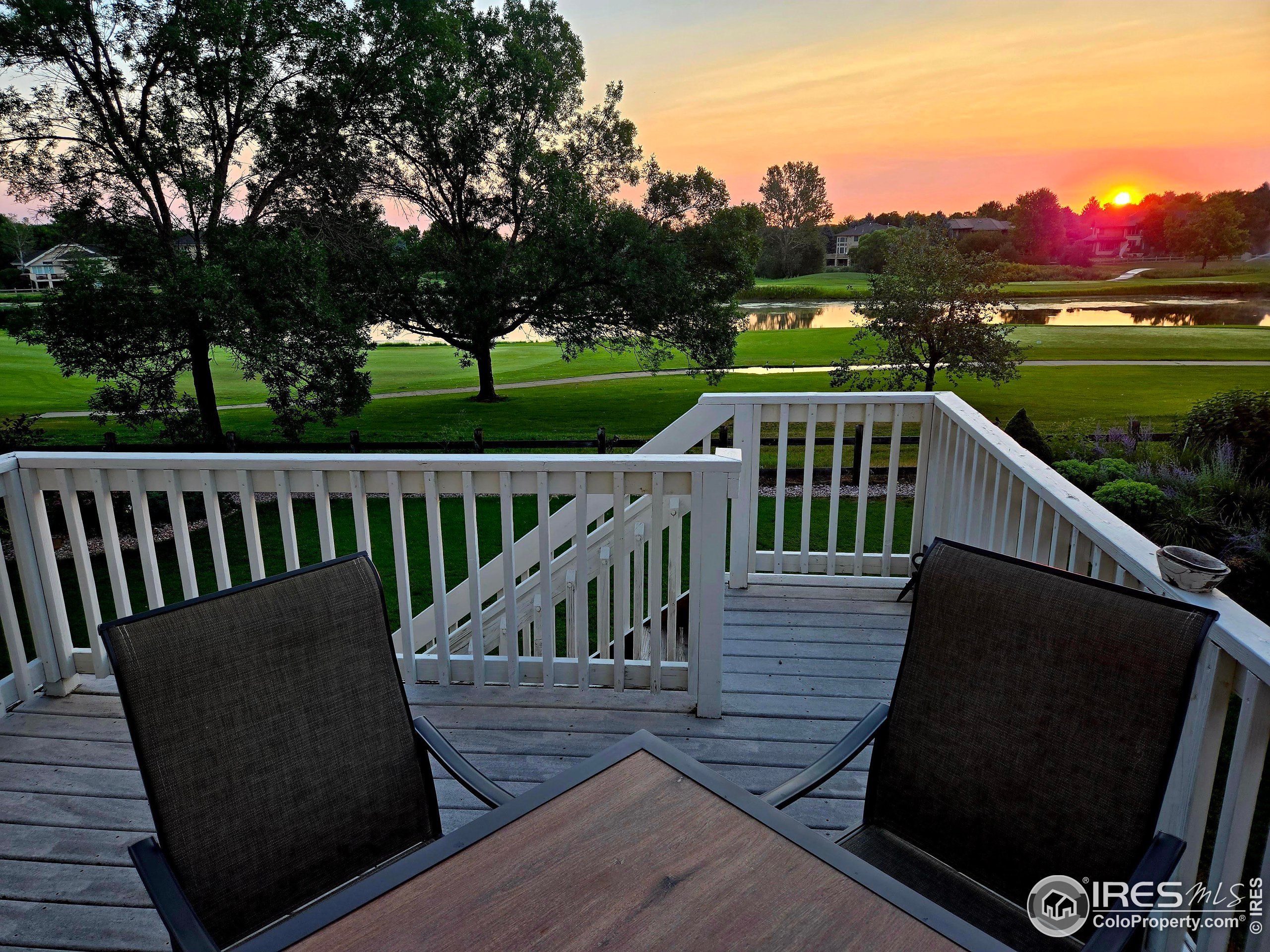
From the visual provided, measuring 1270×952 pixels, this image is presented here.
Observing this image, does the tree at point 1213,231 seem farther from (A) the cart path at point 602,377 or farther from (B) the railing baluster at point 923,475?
(B) the railing baluster at point 923,475

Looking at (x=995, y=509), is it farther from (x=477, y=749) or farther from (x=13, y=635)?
(x=13, y=635)

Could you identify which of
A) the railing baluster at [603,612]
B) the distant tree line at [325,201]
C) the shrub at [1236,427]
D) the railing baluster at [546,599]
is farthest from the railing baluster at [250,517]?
the distant tree line at [325,201]

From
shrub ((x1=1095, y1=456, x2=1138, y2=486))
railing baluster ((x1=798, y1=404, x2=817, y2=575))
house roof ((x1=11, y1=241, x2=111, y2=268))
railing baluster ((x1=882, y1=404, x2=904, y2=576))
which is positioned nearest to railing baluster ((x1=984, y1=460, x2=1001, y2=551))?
railing baluster ((x1=882, y1=404, x2=904, y2=576))

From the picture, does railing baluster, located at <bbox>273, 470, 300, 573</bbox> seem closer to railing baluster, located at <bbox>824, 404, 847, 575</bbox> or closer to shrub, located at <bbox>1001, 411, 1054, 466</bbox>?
railing baluster, located at <bbox>824, 404, 847, 575</bbox>

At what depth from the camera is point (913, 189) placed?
32.7ft

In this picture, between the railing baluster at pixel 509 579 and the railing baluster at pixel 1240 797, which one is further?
the railing baluster at pixel 509 579

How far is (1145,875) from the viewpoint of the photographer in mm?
1055

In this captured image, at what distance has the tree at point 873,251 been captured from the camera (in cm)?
1016

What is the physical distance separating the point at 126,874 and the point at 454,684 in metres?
1.16

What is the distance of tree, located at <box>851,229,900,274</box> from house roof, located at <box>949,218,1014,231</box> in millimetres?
739

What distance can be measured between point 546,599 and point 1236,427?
5.31 m

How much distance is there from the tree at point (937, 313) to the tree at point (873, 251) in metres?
0.16

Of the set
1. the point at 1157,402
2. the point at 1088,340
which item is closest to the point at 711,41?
the point at 1088,340

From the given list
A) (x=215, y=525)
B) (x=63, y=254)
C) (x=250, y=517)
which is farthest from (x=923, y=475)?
(x=63, y=254)
